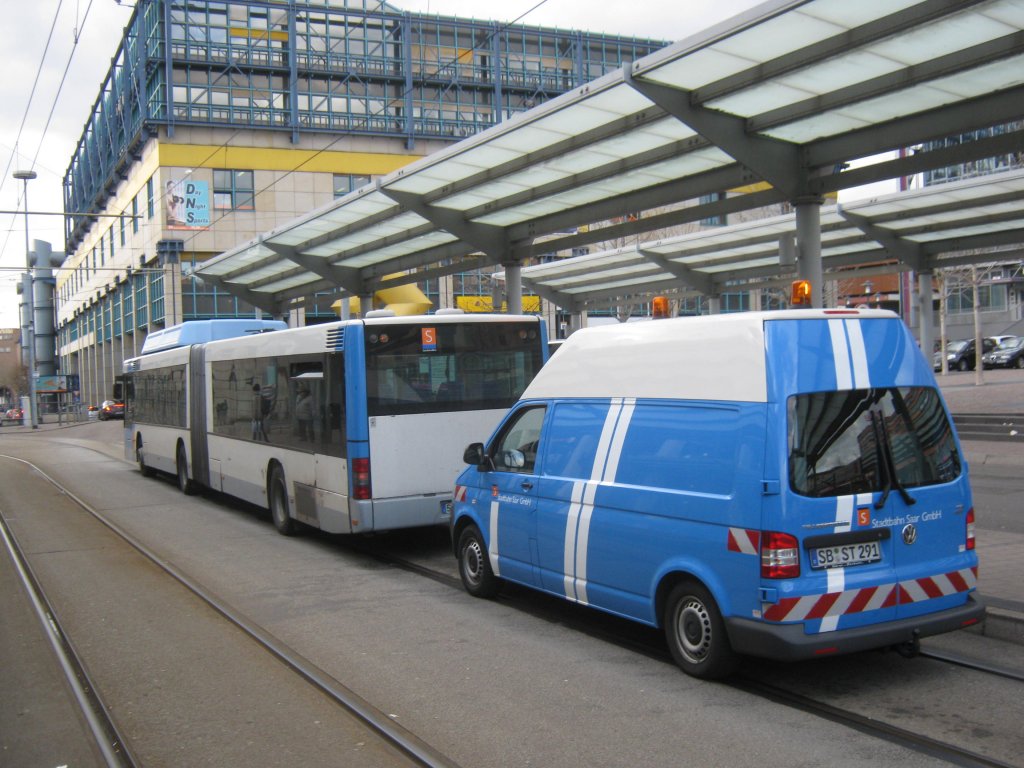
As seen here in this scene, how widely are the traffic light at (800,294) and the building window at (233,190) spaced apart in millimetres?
44862

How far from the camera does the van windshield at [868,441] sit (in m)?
5.57

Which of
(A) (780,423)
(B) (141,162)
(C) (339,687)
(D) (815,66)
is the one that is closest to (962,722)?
(A) (780,423)

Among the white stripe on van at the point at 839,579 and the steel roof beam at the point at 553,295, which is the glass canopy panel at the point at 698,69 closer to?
the white stripe on van at the point at 839,579

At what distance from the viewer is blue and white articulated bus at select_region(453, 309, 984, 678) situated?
5.47 metres

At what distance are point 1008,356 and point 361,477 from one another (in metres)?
49.5

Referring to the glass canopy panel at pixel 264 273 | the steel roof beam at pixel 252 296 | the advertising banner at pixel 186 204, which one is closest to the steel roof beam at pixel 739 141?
the glass canopy panel at pixel 264 273

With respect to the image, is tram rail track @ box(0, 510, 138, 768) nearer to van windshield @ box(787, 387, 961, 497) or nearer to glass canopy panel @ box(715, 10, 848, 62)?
van windshield @ box(787, 387, 961, 497)

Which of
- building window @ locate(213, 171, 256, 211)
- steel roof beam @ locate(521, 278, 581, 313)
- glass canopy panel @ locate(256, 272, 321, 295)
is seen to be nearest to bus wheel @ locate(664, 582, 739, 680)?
steel roof beam @ locate(521, 278, 581, 313)

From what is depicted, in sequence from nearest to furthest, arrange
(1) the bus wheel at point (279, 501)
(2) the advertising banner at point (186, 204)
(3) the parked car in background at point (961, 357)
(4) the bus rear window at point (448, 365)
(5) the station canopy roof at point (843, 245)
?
(4) the bus rear window at point (448, 365) < (1) the bus wheel at point (279, 501) < (5) the station canopy roof at point (843, 245) < (2) the advertising banner at point (186, 204) < (3) the parked car in background at point (961, 357)

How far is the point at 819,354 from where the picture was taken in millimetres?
5766

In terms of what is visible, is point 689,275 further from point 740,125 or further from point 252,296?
point 252,296

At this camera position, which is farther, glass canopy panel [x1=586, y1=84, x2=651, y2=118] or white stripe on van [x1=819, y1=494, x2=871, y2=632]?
glass canopy panel [x1=586, y1=84, x2=651, y2=118]

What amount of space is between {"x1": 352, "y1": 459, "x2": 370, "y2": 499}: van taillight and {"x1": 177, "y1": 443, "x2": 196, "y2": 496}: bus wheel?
8.52 meters

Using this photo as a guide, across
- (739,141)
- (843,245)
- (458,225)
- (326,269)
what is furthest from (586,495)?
(326,269)
